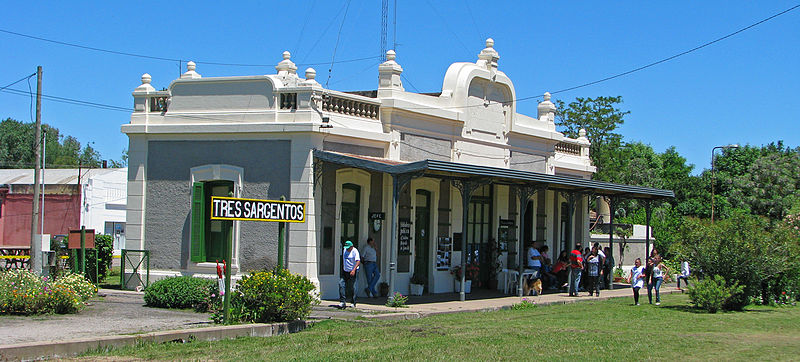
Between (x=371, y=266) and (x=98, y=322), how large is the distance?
757cm

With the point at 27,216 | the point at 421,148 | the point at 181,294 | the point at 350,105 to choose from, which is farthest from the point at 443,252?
the point at 27,216

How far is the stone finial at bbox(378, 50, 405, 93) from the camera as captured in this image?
2116cm

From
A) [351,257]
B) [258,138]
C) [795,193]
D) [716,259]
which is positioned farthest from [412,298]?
[795,193]

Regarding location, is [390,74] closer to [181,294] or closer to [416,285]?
[416,285]

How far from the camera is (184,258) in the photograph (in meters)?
20.1

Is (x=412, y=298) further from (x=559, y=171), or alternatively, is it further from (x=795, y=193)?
(x=795, y=193)

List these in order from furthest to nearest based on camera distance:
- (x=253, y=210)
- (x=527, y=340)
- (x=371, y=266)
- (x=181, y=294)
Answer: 1. (x=371, y=266)
2. (x=181, y=294)
3. (x=253, y=210)
4. (x=527, y=340)

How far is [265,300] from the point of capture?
1374cm

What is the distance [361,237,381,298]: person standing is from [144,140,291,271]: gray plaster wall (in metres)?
2.17

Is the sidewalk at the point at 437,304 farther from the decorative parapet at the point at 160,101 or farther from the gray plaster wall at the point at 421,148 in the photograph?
the decorative parapet at the point at 160,101

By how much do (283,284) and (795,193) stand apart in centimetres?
4865

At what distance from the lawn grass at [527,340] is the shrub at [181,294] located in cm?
278

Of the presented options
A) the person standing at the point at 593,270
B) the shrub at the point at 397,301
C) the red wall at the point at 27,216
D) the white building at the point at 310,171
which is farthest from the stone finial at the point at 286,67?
the red wall at the point at 27,216

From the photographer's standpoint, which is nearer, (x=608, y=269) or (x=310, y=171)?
(x=310, y=171)
